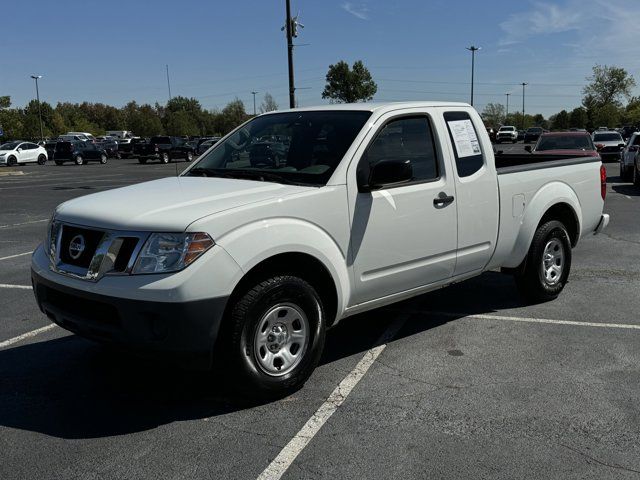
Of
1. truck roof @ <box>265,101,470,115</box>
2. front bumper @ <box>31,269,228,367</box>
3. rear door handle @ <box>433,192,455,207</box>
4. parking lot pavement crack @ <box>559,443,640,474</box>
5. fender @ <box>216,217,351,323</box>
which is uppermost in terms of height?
truck roof @ <box>265,101,470,115</box>

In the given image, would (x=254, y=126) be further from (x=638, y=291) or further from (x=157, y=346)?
(x=638, y=291)

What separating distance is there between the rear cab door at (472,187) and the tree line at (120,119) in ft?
245

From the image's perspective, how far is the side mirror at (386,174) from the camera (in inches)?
165

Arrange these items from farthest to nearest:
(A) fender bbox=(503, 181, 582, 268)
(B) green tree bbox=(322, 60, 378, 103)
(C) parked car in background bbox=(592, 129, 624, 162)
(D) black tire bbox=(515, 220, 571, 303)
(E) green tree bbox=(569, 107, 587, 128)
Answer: (E) green tree bbox=(569, 107, 587, 128), (B) green tree bbox=(322, 60, 378, 103), (C) parked car in background bbox=(592, 129, 624, 162), (D) black tire bbox=(515, 220, 571, 303), (A) fender bbox=(503, 181, 582, 268)

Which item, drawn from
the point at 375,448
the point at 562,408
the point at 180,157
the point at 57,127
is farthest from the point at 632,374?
the point at 57,127

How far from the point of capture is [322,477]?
10.1ft

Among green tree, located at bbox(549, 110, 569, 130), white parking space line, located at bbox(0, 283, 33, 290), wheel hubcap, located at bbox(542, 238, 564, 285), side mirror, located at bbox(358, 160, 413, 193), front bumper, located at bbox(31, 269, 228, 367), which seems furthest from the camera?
green tree, located at bbox(549, 110, 569, 130)

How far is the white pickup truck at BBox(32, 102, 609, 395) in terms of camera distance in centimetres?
351

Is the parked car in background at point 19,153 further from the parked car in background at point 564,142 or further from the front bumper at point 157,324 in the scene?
the front bumper at point 157,324

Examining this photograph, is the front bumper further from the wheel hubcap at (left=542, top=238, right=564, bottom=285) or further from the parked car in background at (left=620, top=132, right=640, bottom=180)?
the parked car in background at (left=620, top=132, right=640, bottom=180)

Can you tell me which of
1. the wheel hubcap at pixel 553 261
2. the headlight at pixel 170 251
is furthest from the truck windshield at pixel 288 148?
the wheel hubcap at pixel 553 261

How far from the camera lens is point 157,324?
346 cm

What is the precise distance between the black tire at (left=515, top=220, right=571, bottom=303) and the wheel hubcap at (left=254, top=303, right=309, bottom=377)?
2774 mm

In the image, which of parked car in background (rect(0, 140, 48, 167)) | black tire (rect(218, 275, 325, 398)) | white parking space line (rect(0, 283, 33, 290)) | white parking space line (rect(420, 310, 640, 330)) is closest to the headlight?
black tire (rect(218, 275, 325, 398))
